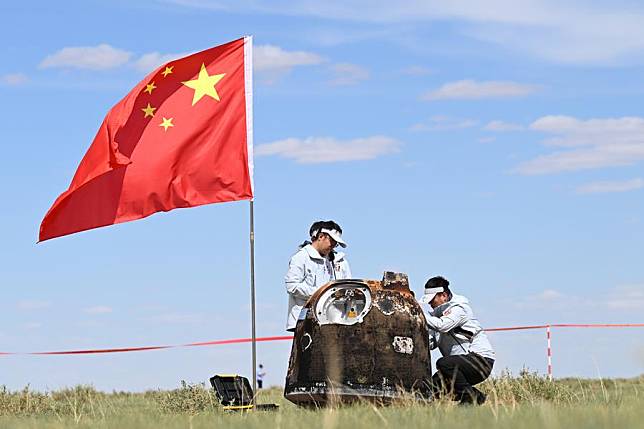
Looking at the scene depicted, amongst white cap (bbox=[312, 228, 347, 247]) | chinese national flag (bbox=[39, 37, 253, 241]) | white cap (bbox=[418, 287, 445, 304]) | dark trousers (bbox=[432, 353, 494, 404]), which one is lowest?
dark trousers (bbox=[432, 353, 494, 404])

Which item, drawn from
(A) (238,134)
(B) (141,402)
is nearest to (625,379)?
(B) (141,402)

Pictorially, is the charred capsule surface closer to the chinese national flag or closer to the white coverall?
the white coverall

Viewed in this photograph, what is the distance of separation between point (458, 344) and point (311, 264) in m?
2.01

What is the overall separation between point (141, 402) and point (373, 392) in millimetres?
7889

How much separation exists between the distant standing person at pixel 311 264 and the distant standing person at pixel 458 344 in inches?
49.4

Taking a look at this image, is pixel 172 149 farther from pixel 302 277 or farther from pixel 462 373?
pixel 462 373

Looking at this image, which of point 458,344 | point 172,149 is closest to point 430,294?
point 458,344

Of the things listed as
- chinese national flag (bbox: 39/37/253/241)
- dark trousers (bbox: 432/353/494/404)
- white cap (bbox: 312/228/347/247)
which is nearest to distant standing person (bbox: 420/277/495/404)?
dark trousers (bbox: 432/353/494/404)

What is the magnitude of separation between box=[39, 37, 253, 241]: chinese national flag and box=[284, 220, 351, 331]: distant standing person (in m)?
1.17

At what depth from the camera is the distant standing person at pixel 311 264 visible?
538 inches

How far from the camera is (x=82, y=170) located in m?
15.0

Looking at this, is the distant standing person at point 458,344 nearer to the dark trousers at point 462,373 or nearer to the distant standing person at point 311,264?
the dark trousers at point 462,373

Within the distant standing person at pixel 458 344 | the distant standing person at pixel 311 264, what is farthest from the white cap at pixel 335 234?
the distant standing person at pixel 458 344

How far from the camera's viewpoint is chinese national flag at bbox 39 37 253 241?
1462cm
